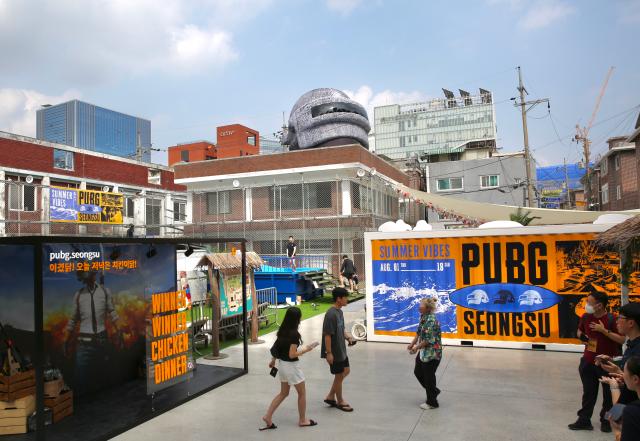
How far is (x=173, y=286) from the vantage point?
9812 mm

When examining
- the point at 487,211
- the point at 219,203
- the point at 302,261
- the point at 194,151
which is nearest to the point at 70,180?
the point at 219,203

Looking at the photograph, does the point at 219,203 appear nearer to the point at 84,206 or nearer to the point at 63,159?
the point at 63,159

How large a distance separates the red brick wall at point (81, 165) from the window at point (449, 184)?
2432 centimetres

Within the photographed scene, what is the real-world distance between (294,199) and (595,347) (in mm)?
23916

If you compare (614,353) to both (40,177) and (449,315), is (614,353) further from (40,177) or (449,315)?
(40,177)

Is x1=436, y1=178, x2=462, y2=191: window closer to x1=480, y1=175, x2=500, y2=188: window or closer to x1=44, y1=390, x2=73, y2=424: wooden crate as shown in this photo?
x1=480, y1=175, x2=500, y2=188: window

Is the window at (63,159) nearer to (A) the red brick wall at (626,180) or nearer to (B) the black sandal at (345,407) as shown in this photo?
(B) the black sandal at (345,407)

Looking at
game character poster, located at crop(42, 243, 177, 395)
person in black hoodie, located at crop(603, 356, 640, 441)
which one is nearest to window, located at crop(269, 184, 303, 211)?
game character poster, located at crop(42, 243, 177, 395)

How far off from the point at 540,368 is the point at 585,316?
3496 millimetres

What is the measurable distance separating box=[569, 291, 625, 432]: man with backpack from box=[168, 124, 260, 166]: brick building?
224ft

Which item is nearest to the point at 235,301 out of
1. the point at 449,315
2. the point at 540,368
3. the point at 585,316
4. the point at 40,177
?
the point at 449,315

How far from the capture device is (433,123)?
146125 mm

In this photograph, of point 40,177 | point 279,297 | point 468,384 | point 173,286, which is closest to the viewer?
point 468,384

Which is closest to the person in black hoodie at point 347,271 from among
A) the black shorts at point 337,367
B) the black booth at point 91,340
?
the black booth at point 91,340
